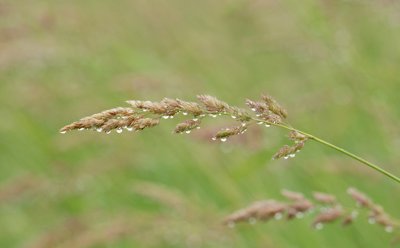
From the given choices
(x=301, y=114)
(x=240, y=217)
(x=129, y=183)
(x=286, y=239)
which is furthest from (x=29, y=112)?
(x=240, y=217)

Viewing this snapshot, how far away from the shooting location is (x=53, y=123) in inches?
162

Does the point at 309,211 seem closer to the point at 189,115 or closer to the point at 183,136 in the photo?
the point at 189,115

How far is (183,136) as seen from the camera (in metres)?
3.20

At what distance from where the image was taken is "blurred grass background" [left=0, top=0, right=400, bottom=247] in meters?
2.64

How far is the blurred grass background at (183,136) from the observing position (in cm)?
264

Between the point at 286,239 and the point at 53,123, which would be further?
the point at 53,123

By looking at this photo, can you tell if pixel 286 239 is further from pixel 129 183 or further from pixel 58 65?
pixel 58 65

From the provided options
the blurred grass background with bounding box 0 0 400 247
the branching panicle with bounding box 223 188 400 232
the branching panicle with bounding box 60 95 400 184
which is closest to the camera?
the branching panicle with bounding box 60 95 400 184

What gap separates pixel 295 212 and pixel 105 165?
5.18ft

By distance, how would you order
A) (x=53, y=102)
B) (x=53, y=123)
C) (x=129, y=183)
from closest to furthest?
(x=129, y=183) → (x=53, y=102) → (x=53, y=123)

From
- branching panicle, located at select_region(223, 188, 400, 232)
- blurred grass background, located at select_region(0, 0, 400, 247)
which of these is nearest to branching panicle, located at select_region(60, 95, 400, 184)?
branching panicle, located at select_region(223, 188, 400, 232)

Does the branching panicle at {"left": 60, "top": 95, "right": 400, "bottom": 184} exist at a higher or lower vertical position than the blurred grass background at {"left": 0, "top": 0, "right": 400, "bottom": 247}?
lower

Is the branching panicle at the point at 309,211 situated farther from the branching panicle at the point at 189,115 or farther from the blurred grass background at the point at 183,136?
the blurred grass background at the point at 183,136

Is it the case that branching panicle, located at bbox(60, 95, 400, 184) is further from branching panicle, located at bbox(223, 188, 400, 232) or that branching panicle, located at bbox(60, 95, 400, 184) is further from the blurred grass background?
the blurred grass background
